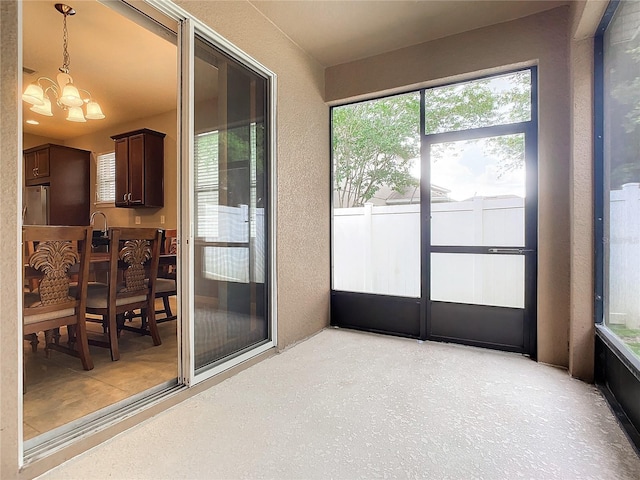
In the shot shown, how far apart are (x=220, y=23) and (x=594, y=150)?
2762mm

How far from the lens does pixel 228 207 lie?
2.48 m

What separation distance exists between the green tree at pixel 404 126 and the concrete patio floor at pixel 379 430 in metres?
1.84

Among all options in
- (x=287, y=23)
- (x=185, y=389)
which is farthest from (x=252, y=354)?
(x=287, y=23)

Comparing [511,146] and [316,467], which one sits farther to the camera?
[511,146]

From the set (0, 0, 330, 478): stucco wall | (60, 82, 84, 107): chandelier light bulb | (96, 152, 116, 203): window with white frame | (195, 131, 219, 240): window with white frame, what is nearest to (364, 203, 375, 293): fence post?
(0, 0, 330, 478): stucco wall

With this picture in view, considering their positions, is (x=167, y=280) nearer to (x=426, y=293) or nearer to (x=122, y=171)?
(x=122, y=171)

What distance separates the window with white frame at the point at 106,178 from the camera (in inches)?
217

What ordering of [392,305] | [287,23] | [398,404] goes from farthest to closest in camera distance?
[392,305]
[287,23]
[398,404]

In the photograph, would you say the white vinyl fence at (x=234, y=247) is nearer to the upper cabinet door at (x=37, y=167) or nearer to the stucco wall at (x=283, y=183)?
the stucco wall at (x=283, y=183)

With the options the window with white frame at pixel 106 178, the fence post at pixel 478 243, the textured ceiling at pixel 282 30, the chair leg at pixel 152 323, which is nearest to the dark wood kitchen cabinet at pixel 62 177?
the window with white frame at pixel 106 178

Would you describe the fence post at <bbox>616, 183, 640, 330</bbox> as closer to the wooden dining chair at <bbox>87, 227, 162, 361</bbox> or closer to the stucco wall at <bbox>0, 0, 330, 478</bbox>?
the stucco wall at <bbox>0, 0, 330, 478</bbox>

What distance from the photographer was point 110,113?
493cm

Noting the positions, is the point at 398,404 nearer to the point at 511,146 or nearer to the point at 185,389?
the point at 185,389

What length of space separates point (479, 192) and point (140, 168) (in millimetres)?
4457
